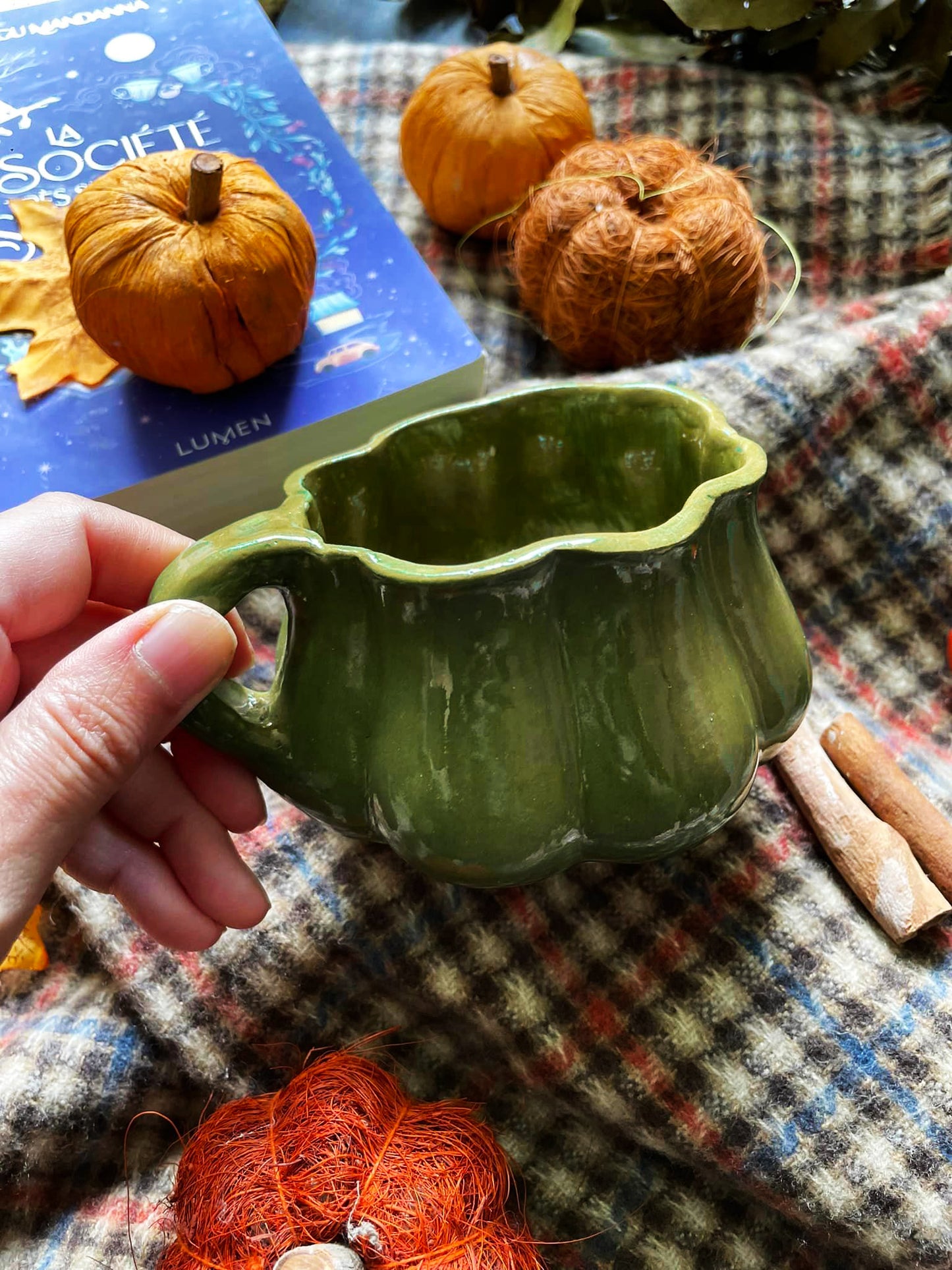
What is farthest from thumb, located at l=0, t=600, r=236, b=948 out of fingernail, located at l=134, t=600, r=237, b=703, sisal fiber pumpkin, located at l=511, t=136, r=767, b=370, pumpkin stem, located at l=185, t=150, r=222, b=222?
sisal fiber pumpkin, located at l=511, t=136, r=767, b=370

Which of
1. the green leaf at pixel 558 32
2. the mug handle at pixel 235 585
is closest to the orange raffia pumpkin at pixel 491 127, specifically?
the green leaf at pixel 558 32

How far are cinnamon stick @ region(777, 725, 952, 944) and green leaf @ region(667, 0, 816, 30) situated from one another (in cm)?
52

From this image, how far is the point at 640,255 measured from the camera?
0.60 m

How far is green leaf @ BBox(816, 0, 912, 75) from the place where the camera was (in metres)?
0.73

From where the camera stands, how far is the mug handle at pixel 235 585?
1.11 ft

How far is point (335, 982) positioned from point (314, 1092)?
2.0 inches

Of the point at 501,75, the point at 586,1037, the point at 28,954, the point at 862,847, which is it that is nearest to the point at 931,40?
the point at 501,75

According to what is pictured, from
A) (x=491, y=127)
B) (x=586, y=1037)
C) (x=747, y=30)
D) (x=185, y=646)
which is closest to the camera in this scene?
(x=185, y=646)

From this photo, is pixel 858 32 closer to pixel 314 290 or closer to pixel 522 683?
pixel 314 290

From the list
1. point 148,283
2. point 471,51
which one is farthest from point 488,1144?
point 471,51

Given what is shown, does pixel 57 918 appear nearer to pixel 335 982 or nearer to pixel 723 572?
pixel 335 982

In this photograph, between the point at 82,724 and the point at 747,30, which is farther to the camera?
the point at 747,30

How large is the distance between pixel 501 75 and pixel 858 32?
271 millimetres

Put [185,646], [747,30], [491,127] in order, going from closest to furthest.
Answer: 1. [185,646]
2. [491,127]
3. [747,30]
